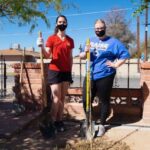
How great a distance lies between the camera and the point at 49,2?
25.6 ft

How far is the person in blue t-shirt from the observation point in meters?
6.52

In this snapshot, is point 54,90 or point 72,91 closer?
point 54,90

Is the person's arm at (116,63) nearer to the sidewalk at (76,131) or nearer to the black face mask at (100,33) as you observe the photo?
the black face mask at (100,33)

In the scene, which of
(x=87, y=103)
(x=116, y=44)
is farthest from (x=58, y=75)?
(x=116, y=44)

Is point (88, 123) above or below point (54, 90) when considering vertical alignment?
below

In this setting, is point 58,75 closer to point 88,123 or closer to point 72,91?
point 88,123

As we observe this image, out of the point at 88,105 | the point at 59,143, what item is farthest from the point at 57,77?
the point at 59,143

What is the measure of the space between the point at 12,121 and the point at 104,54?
2.25 m

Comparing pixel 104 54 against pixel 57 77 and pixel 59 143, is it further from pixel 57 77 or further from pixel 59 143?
pixel 59 143

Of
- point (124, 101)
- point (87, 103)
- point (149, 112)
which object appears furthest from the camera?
point (124, 101)

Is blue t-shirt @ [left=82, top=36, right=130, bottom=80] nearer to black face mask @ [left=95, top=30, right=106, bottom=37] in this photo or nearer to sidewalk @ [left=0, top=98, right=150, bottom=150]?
black face mask @ [left=95, top=30, right=106, bottom=37]

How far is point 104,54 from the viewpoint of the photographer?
6551 mm

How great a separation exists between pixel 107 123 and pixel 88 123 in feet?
2.94

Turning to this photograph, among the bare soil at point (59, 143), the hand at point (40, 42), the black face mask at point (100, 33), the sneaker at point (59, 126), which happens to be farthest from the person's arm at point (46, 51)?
the bare soil at point (59, 143)
